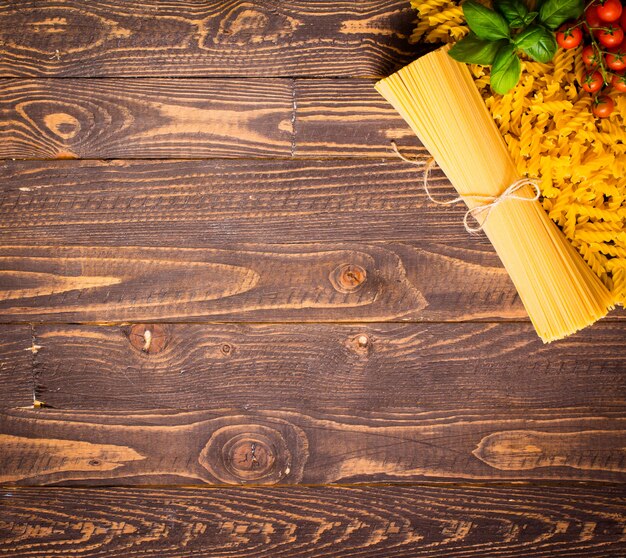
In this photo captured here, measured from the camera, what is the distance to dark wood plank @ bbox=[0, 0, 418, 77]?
2.99 ft

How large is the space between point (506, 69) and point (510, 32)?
0.19ft

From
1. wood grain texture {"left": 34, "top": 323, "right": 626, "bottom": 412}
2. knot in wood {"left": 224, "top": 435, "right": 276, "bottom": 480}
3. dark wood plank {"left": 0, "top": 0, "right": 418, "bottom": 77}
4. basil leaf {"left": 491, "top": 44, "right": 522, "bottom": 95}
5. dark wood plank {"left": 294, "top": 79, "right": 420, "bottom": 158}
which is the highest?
dark wood plank {"left": 0, "top": 0, "right": 418, "bottom": 77}

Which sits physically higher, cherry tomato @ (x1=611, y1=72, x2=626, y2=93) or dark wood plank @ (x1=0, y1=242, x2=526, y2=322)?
cherry tomato @ (x1=611, y1=72, x2=626, y2=93)

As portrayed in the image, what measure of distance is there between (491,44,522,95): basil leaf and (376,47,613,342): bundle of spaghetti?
54 millimetres

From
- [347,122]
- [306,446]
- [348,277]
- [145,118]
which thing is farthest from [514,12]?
[306,446]

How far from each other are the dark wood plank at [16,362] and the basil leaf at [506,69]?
0.76m

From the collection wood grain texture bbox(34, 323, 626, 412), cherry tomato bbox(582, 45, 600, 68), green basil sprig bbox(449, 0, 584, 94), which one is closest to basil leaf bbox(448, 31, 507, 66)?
green basil sprig bbox(449, 0, 584, 94)

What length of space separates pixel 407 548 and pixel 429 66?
2.34 ft

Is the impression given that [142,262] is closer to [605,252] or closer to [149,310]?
[149,310]

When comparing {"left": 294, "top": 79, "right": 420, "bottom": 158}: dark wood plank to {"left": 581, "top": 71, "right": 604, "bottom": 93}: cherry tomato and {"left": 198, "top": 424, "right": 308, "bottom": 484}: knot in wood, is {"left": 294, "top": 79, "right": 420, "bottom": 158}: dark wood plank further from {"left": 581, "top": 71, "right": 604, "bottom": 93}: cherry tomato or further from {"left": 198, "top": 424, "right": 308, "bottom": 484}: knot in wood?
{"left": 198, "top": 424, "right": 308, "bottom": 484}: knot in wood

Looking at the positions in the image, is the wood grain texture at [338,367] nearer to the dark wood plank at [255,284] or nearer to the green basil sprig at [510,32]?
the dark wood plank at [255,284]

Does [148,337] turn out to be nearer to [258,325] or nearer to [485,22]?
[258,325]

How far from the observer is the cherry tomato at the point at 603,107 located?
2.55 feet

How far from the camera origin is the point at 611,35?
75 cm
